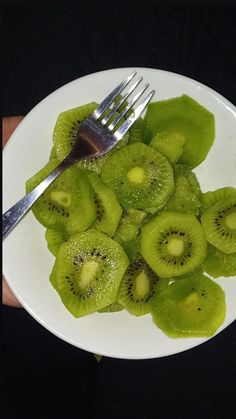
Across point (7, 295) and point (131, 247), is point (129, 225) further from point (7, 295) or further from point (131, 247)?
point (7, 295)

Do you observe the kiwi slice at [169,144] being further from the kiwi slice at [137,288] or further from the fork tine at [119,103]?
the kiwi slice at [137,288]

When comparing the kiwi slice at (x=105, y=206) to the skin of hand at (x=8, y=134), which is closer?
the kiwi slice at (x=105, y=206)

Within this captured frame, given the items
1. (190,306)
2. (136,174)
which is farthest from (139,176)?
(190,306)

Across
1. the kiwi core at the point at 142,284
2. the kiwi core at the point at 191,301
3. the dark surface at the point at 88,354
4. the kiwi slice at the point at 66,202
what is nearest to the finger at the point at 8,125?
the dark surface at the point at 88,354

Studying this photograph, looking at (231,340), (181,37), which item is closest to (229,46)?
(181,37)

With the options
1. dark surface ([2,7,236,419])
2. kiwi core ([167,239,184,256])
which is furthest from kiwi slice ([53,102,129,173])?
dark surface ([2,7,236,419])

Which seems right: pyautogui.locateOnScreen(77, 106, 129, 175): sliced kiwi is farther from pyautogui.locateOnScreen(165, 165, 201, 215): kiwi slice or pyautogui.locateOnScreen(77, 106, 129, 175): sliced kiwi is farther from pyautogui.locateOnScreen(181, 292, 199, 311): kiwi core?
pyautogui.locateOnScreen(181, 292, 199, 311): kiwi core

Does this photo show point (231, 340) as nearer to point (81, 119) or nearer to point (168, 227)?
point (168, 227)
